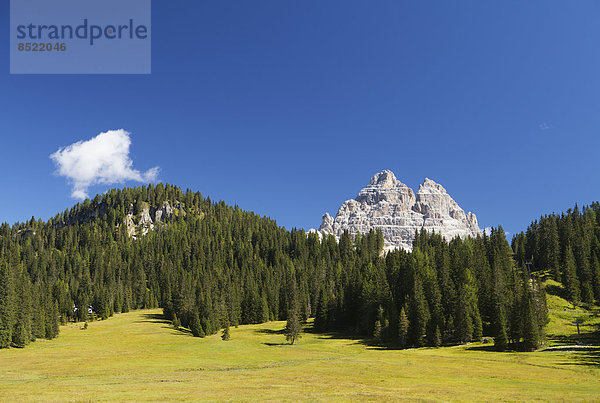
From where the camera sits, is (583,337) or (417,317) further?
(417,317)

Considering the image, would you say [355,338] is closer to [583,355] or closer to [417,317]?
[417,317]

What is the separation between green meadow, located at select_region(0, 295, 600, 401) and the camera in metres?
34.5

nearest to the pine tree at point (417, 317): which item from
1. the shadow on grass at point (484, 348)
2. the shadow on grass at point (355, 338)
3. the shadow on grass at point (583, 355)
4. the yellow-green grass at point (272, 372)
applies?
the shadow on grass at point (355, 338)

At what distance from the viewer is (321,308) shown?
116 meters

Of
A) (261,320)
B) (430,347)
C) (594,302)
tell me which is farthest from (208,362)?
(594,302)

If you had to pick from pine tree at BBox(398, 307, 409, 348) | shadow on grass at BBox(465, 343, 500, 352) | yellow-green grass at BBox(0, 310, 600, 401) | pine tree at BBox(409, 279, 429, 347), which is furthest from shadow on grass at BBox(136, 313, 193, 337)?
shadow on grass at BBox(465, 343, 500, 352)

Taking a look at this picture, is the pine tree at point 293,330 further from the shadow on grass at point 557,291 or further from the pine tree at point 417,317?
the shadow on grass at point 557,291

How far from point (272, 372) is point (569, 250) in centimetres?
12924

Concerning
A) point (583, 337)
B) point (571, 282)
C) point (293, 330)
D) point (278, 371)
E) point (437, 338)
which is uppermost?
point (571, 282)

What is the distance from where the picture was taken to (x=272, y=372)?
5069 cm

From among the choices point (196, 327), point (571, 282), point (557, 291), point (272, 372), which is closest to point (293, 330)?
point (196, 327)

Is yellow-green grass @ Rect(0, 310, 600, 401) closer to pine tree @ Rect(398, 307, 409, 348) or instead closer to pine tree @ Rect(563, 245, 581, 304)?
pine tree @ Rect(398, 307, 409, 348)

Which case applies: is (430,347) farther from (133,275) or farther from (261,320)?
(133,275)

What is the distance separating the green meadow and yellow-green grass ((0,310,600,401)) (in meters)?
0.11
